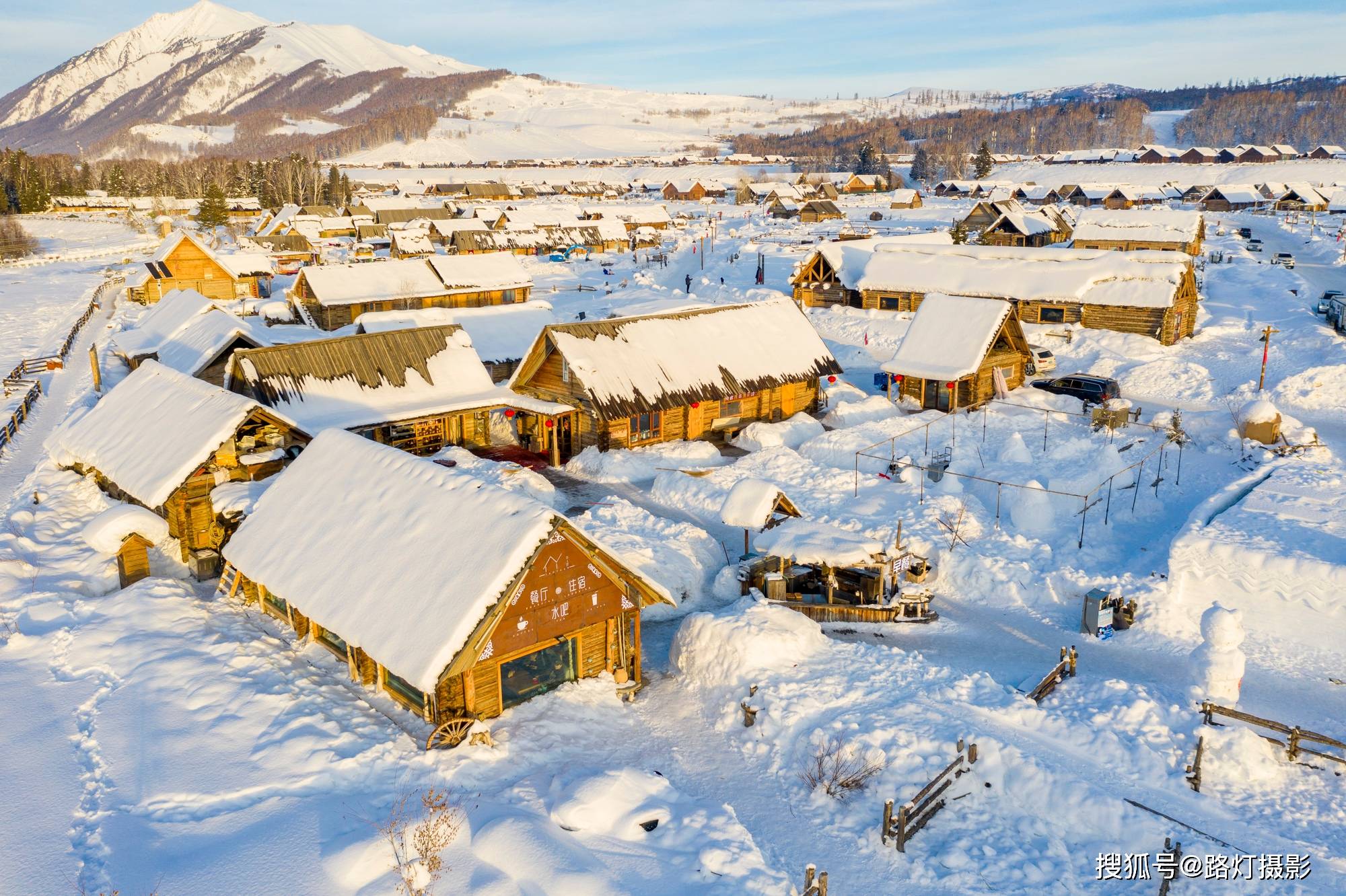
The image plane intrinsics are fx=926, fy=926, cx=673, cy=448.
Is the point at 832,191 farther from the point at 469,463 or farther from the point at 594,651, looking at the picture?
the point at 594,651

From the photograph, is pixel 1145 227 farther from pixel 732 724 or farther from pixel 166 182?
pixel 166 182

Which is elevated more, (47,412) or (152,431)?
(152,431)

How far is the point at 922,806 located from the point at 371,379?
79.1 ft

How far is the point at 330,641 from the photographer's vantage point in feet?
60.5

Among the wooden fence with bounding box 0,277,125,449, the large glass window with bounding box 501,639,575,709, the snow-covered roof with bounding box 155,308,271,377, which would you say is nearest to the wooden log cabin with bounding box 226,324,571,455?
the snow-covered roof with bounding box 155,308,271,377

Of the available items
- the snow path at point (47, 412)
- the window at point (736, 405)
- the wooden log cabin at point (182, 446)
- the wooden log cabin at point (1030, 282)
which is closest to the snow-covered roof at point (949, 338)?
the window at point (736, 405)

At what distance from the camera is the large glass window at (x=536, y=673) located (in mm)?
16469

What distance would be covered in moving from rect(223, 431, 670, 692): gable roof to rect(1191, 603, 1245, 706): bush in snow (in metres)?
10.1

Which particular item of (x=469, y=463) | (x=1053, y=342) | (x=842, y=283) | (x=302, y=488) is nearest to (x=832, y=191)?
(x=842, y=283)

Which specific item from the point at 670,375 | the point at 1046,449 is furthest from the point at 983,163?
the point at 670,375

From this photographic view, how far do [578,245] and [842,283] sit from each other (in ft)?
148

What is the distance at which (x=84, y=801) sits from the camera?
1329 centimetres

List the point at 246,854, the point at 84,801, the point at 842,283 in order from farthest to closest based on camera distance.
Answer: the point at 842,283 < the point at 84,801 < the point at 246,854

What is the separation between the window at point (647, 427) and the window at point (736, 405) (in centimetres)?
284
